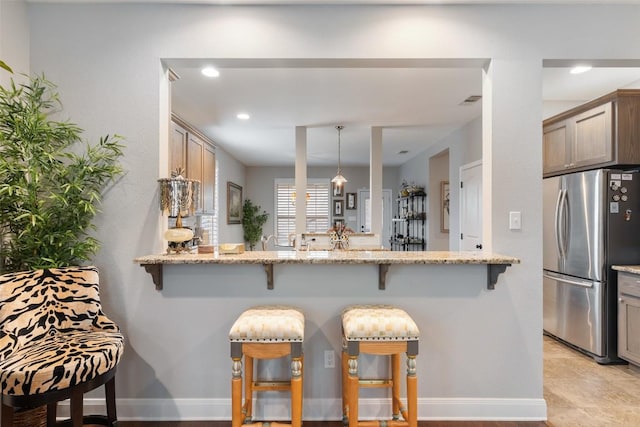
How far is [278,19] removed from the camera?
228cm

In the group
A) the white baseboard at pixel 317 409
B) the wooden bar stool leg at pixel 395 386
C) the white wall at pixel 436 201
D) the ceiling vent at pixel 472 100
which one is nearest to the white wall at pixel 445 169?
the white wall at pixel 436 201

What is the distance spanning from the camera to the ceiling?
306cm

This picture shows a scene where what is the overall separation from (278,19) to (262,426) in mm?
2422

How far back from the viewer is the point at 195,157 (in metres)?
4.72

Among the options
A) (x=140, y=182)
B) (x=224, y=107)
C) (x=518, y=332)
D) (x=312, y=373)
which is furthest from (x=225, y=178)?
(x=518, y=332)

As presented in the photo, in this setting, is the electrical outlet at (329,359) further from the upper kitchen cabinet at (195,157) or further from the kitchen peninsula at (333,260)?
the upper kitchen cabinet at (195,157)

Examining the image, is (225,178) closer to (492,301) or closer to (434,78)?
(434,78)

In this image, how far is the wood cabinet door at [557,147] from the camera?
11.8 feet

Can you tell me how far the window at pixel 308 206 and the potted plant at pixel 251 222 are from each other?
0.53 metres

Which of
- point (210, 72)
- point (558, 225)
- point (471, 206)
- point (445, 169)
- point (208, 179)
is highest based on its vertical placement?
point (210, 72)

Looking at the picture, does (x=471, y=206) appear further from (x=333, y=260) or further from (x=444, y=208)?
(x=333, y=260)

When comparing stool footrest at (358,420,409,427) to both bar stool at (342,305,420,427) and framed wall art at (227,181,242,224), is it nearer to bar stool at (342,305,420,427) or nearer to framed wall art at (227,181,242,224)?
bar stool at (342,305,420,427)

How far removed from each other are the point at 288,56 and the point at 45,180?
1.65m

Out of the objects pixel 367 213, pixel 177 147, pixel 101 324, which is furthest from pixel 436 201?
pixel 101 324
